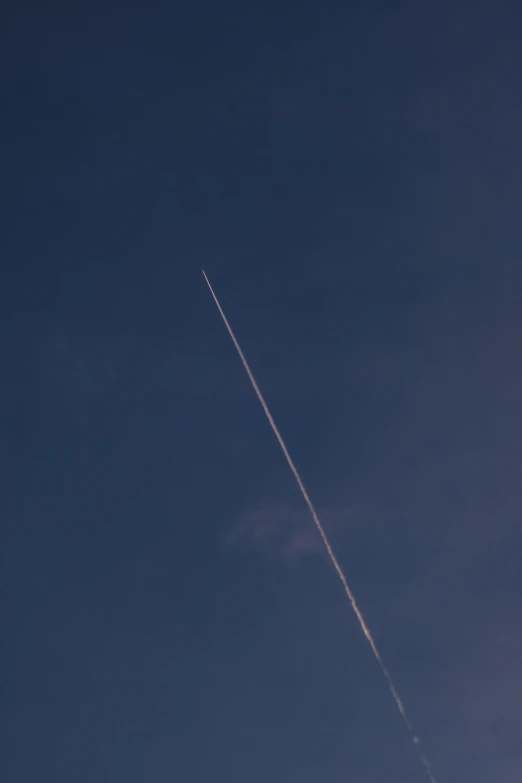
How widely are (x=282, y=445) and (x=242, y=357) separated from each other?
35.6 feet

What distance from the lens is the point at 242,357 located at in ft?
173

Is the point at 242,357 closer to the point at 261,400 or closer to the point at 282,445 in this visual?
the point at 261,400

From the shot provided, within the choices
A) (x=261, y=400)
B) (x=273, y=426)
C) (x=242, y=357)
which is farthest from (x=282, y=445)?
(x=242, y=357)

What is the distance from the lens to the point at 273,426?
53312 millimetres

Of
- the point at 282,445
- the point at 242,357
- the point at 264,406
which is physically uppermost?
the point at 242,357

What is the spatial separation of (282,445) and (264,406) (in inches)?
191

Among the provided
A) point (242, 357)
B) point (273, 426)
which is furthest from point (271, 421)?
point (242, 357)

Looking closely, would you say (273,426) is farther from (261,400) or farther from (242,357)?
(242,357)

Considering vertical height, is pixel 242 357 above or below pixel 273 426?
above

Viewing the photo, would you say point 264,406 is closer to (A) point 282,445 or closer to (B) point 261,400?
(B) point 261,400

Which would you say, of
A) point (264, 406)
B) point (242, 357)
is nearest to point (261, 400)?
point (264, 406)

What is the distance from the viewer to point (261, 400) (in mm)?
53312

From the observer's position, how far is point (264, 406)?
53.4m

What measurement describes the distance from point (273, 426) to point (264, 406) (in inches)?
97.8
